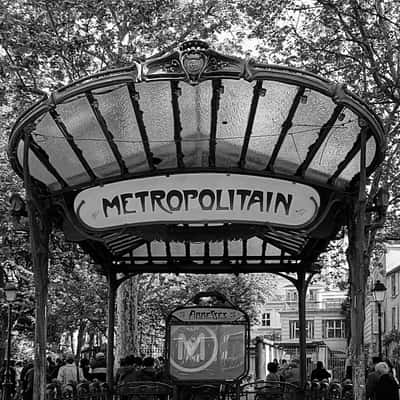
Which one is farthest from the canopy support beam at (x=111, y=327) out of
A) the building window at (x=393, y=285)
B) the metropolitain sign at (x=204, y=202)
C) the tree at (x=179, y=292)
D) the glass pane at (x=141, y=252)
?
the building window at (x=393, y=285)

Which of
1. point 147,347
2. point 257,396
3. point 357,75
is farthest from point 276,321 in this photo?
point 257,396

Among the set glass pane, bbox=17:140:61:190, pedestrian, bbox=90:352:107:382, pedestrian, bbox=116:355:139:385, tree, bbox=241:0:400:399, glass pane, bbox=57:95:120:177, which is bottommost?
pedestrian, bbox=90:352:107:382

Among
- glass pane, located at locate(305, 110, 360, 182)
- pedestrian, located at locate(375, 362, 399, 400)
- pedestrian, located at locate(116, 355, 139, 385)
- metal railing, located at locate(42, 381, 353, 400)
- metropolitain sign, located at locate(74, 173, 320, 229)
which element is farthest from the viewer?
pedestrian, located at locate(375, 362, 399, 400)

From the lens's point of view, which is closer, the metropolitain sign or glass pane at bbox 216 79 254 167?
glass pane at bbox 216 79 254 167

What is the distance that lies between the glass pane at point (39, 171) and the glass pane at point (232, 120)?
217 cm

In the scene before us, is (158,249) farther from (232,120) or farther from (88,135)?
(232,120)

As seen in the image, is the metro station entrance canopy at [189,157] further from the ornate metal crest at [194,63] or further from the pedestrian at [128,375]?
the pedestrian at [128,375]

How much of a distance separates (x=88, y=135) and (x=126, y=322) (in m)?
12.7

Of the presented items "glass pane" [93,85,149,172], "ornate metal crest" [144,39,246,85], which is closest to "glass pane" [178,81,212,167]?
"ornate metal crest" [144,39,246,85]

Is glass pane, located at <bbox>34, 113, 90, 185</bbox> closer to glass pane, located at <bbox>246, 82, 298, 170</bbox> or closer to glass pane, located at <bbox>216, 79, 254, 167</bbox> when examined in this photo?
glass pane, located at <bbox>216, 79, 254, 167</bbox>

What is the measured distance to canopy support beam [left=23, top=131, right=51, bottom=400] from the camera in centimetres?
844

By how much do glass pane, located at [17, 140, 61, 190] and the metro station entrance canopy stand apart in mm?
16

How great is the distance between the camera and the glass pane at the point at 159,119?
26.3 feet

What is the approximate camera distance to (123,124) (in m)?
8.68
